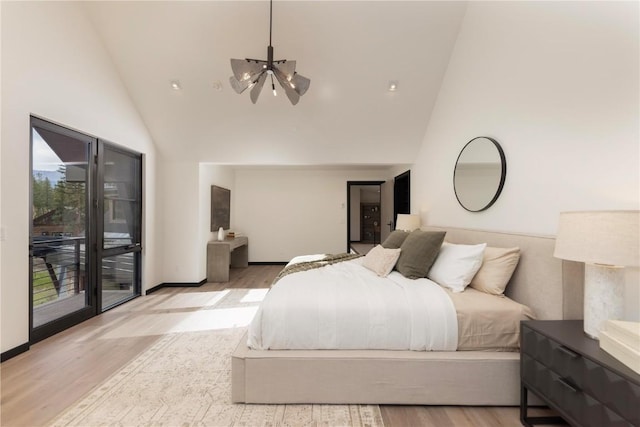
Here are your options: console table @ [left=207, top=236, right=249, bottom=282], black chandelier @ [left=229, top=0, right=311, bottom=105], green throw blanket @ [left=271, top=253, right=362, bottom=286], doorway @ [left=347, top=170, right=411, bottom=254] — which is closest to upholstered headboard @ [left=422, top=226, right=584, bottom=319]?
green throw blanket @ [left=271, top=253, right=362, bottom=286]

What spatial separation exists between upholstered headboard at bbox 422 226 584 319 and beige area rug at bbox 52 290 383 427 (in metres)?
1.27

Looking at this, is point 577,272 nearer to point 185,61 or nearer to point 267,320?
point 267,320

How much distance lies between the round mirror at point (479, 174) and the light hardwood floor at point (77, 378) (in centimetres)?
173

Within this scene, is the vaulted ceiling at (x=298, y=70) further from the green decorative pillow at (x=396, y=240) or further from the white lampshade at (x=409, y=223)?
the green decorative pillow at (x=396, y=240)

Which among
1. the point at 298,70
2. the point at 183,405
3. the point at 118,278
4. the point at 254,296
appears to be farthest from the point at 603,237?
the point at 118,278

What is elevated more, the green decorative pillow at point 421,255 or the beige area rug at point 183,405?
the green decorative pillow at point 421,255

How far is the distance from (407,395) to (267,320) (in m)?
0.98

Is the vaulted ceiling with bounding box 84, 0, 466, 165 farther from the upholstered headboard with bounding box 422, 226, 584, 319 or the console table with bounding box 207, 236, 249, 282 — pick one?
the upholstered headboard with bounding box 422, 226, 584, 319

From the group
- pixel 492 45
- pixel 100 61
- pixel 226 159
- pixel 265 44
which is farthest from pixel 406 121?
pixel 100 61

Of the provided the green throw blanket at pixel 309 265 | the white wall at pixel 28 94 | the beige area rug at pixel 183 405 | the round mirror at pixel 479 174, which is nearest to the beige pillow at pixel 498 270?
the round mirror at pixel 479 174

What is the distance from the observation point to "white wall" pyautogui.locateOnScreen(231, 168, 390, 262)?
22.7 ft

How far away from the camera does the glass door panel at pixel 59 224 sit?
2701 mm

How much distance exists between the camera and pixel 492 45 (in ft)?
8.64

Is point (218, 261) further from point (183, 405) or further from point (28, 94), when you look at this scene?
point (183, 405)
